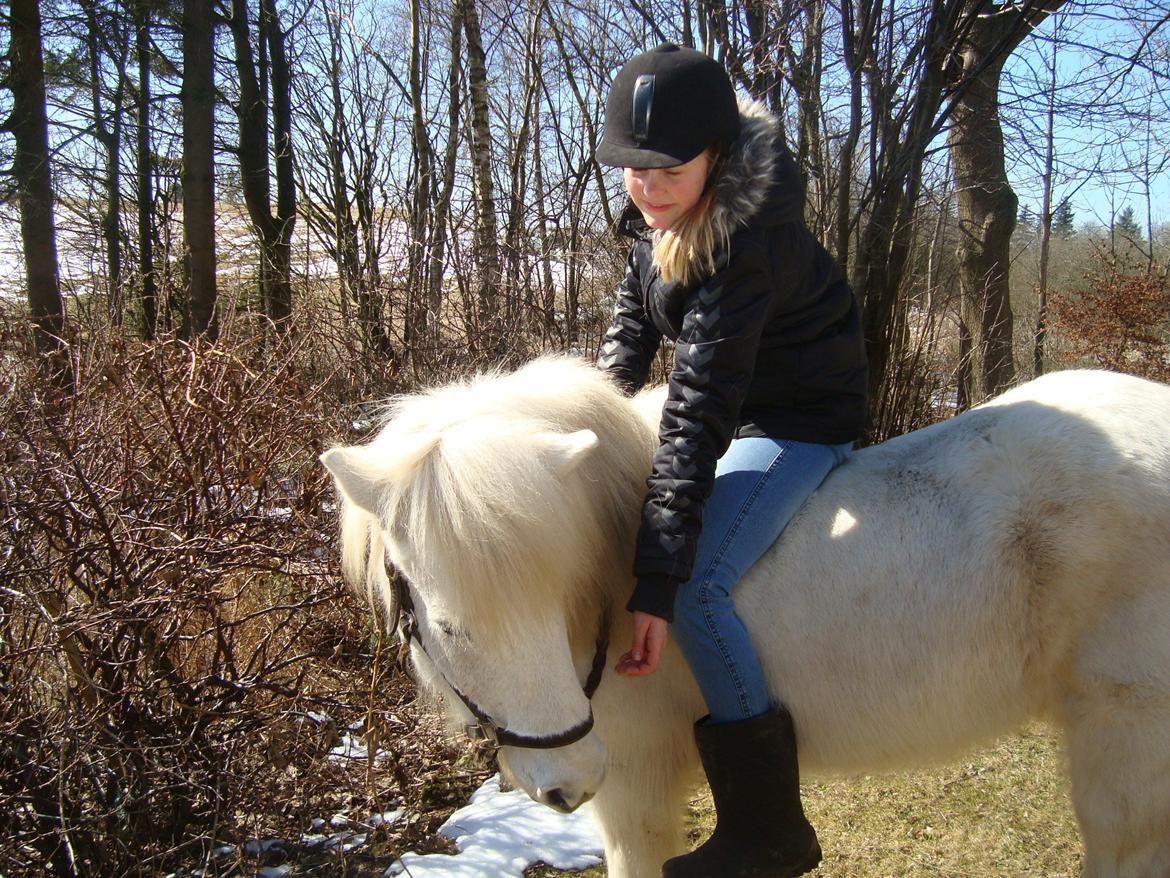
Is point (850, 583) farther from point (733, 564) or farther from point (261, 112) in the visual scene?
point (261, 112)

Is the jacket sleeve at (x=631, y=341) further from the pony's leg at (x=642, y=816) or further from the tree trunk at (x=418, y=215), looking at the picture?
the tree trunk at (x=418, y=215)

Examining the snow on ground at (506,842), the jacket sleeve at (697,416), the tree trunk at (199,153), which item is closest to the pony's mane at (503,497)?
the jacket sleeve at (697,416)

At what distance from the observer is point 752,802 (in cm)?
202

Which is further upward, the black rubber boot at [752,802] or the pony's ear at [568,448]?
the pony's ear at [568,448]

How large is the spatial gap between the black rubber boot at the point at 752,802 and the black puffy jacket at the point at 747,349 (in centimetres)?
40

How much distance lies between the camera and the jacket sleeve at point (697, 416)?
6.11ft

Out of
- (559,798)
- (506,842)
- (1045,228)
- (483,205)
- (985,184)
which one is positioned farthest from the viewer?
(1045,228)

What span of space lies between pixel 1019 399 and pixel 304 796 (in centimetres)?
293

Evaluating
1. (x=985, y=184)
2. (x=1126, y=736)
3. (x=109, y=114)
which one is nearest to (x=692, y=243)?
(x=1126, y=736)

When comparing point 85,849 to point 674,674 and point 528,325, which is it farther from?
point 528,325

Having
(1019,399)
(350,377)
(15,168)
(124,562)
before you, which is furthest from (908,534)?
(15,168)

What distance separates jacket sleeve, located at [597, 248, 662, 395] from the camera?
2.53 meters

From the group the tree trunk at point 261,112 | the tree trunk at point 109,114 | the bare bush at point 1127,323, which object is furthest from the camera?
the tree trunk at point 261,112

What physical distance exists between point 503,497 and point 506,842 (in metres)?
2.11
